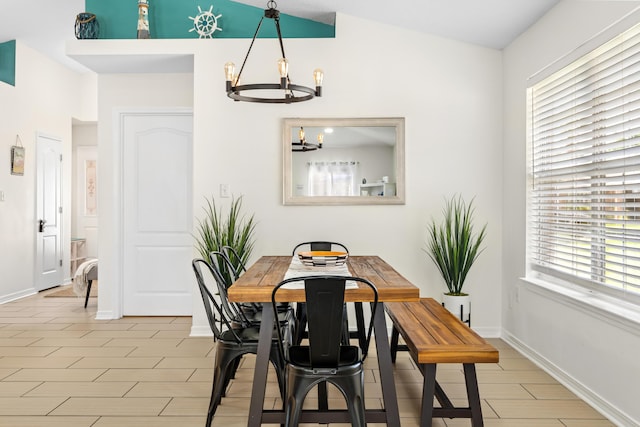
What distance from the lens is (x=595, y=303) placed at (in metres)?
2.81

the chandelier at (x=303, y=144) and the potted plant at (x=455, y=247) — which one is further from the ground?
the chandelier at (x=303, y=144)

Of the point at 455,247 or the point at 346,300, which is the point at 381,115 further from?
the point at 346,300

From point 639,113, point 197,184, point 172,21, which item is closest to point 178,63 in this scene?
point 172,21

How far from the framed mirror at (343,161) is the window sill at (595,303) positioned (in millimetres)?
1420

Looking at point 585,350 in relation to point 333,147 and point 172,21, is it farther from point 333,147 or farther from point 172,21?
point 172,21

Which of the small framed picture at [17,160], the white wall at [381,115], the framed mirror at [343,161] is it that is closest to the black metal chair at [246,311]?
the white wall at [381,115]

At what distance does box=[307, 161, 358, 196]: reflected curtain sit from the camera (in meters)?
4.36

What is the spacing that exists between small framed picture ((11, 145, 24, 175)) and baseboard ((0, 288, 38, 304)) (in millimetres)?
1436

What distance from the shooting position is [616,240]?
2.79 metres

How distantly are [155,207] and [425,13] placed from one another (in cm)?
311

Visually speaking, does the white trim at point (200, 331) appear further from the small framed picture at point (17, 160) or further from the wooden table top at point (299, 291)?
the small framed picture at point (17, 160)

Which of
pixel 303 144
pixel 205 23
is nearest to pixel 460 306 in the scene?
pixel 303 144

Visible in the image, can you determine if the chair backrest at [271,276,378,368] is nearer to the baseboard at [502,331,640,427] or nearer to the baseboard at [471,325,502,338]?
the baseboard at [502,331,640,427]

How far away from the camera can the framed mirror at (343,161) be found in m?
4.36
